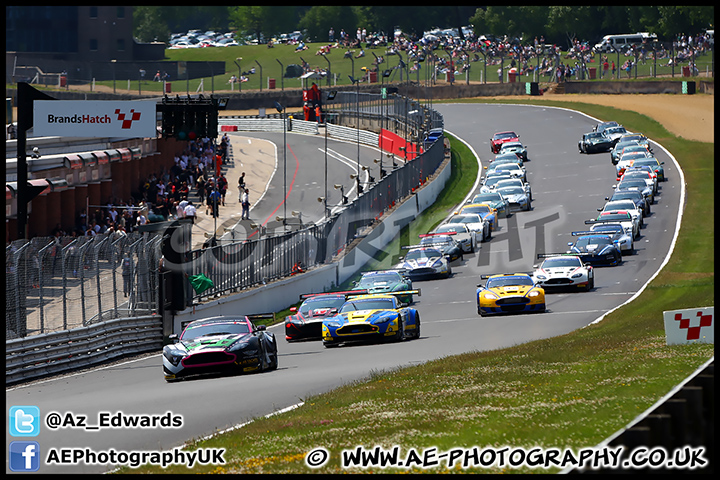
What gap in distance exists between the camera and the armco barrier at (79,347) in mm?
20031

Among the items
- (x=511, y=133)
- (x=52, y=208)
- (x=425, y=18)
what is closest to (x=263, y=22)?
(x=425, y=18)

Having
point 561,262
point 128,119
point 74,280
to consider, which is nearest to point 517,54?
point 561,262

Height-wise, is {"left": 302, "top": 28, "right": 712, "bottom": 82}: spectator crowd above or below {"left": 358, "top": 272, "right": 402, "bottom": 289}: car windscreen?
above

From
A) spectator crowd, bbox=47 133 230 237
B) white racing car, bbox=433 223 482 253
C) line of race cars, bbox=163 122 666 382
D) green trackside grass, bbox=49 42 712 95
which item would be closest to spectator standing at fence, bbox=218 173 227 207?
spectator crowd, bbox=47 133 230 237

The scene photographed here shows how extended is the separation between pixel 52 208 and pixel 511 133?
37270 millimetres

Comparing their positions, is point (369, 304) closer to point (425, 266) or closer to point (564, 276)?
point (564, 276)

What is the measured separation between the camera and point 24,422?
13.1 m

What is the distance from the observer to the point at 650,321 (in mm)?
22688

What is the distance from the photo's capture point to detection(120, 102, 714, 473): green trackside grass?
973 cm

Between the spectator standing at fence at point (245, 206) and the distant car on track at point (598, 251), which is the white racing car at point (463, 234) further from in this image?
the spectator standing at fence at point (245, 206)

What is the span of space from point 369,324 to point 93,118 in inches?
348

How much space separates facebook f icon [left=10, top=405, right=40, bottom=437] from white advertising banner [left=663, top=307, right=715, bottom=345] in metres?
9.76

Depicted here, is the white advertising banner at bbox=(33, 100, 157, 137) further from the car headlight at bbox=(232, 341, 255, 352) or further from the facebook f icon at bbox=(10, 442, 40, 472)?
the facebook f icon at bbox=(10, 442, 40, 472)

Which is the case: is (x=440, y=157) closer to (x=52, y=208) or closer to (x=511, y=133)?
(x=511, y=133)
